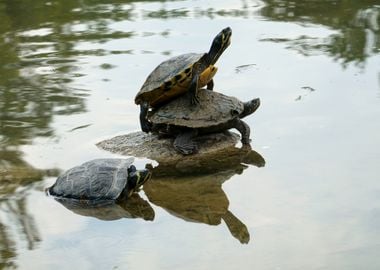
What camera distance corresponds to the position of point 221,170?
5.62 m

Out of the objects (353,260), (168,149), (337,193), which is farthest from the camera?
(168,149)

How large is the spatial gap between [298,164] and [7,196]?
221cm

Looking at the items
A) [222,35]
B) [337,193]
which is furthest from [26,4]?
[337,193]

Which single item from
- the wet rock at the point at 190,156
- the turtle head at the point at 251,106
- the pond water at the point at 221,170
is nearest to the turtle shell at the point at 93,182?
the pond water at the point at 221,170

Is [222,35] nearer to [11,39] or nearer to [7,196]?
[7,196]

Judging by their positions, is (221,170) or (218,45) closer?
(221,170)

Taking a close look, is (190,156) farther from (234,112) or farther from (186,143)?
(234,112)

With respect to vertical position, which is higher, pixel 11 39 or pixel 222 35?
pixel 222 35

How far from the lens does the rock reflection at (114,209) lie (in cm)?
494

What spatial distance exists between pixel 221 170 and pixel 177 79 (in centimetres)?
93

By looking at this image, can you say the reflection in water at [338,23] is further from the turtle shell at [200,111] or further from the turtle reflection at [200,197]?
the turtle reflection at [200,197]

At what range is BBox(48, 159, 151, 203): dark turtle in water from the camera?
5.08 m

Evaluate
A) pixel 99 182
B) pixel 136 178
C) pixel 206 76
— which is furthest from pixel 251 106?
pixel 99 182

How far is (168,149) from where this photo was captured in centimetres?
609
